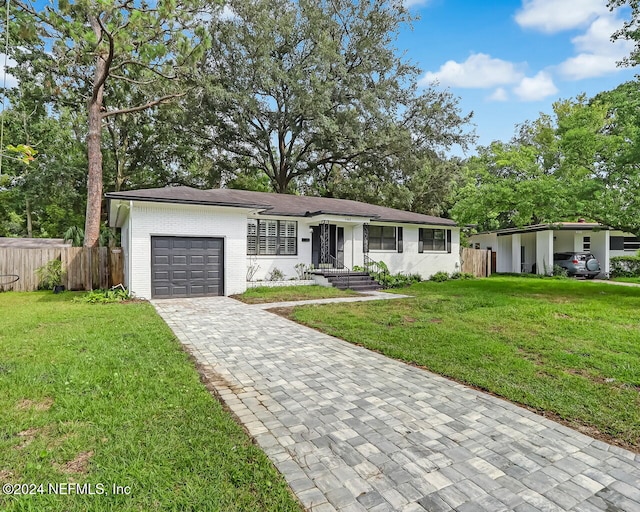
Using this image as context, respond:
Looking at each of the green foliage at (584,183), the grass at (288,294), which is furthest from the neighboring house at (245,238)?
A: the green foliage at (584,183)

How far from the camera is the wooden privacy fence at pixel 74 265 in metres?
13.4

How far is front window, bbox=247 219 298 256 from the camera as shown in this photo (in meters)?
14.4

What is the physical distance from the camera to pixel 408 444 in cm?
298

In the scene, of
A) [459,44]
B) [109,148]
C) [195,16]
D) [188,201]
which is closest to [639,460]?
[188,201]

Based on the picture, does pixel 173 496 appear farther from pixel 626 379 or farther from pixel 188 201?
pixel 188 201

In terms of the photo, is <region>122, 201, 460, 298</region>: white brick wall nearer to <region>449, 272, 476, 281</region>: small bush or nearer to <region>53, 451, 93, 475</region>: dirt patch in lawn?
<region>449, 272, 476, 281</region>: small bush

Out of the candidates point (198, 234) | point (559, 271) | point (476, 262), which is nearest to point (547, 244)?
point (559, 271)

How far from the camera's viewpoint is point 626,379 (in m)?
4.45

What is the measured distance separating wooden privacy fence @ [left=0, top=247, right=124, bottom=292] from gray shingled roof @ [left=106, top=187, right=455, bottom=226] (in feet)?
11.6

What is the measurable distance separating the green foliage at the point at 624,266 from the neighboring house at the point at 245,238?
31.1 feet

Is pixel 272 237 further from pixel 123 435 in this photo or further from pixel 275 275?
pixel 123 435

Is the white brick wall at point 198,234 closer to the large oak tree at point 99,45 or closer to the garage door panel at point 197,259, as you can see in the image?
the garage door panel at point 197,259

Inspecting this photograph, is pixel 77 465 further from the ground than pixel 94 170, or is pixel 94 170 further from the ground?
pixel 94 170

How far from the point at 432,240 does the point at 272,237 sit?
333 inches
